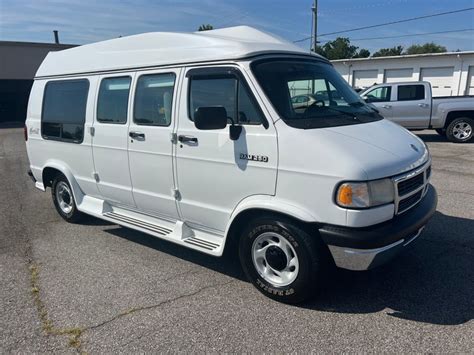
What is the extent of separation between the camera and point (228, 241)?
4.00 meters

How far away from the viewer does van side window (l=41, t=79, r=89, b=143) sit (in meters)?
5.47

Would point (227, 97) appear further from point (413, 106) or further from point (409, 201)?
point (413, 106)

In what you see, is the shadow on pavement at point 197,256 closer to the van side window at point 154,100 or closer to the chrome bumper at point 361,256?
the chrome bumper at point 361,256

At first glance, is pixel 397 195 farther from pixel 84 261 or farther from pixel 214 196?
pixel 84 261

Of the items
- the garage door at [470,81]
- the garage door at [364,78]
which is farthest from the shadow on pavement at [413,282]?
the garage door at [364,78]

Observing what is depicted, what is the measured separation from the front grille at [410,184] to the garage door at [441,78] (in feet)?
103

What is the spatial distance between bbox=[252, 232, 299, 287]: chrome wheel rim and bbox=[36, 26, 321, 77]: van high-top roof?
172 centimetres

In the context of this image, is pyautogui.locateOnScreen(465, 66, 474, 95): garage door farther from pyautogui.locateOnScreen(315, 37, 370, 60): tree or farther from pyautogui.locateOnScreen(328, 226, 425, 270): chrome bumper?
pyautogui.locateOnScreen(315, 37, 370, 60): tree

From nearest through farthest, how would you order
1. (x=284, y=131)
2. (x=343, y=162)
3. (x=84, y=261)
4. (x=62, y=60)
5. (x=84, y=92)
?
(x=343, y=162)
(x=284, y=131)
(x=84, y=261)
(x=84, y=92)
(x=62, y=60)

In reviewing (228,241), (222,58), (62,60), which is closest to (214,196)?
(228,241)

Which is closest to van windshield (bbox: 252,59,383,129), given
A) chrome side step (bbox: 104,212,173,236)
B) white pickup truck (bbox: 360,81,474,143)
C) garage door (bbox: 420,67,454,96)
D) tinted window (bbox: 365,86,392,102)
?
chrome side step (bbox: 104,212,173,236)

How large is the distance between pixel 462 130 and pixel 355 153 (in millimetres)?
12055

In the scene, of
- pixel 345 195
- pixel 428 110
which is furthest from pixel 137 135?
pixel 428 110

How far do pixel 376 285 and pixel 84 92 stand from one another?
14.1 feet
